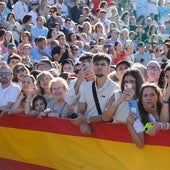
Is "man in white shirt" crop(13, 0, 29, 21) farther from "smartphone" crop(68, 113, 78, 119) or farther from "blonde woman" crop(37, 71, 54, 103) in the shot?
"smartphone" crop(68, 113, 78, 119)

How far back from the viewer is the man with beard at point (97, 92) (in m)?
8.13

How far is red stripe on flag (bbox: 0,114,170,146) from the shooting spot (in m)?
7.07

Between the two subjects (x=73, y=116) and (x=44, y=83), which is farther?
(x=44, y=83)

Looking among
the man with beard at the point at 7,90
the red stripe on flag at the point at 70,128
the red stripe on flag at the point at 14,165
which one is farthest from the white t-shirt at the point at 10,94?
the red stripe on flag at the point at 14,165

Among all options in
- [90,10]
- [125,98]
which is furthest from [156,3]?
[125,98]

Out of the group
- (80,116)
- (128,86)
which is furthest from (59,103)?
(128,86)

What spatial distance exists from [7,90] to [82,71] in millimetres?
1636

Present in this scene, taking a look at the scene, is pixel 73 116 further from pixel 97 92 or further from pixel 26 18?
pixel 26 18

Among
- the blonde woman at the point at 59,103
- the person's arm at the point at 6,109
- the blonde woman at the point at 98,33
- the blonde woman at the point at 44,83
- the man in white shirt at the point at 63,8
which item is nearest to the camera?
the blonde woman at the point at 59,103

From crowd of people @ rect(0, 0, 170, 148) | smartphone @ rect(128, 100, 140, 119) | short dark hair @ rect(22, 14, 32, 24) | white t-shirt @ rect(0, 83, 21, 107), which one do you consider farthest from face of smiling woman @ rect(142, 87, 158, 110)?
short dark hair @ rect(22, 14, 32, 24)

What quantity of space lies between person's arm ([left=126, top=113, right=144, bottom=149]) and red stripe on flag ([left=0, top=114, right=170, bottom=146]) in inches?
2.9

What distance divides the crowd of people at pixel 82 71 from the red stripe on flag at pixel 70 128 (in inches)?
3.5

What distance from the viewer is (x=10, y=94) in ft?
32.0

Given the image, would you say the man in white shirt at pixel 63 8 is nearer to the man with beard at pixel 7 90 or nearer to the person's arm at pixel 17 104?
the man with beard at pixel 7 90
